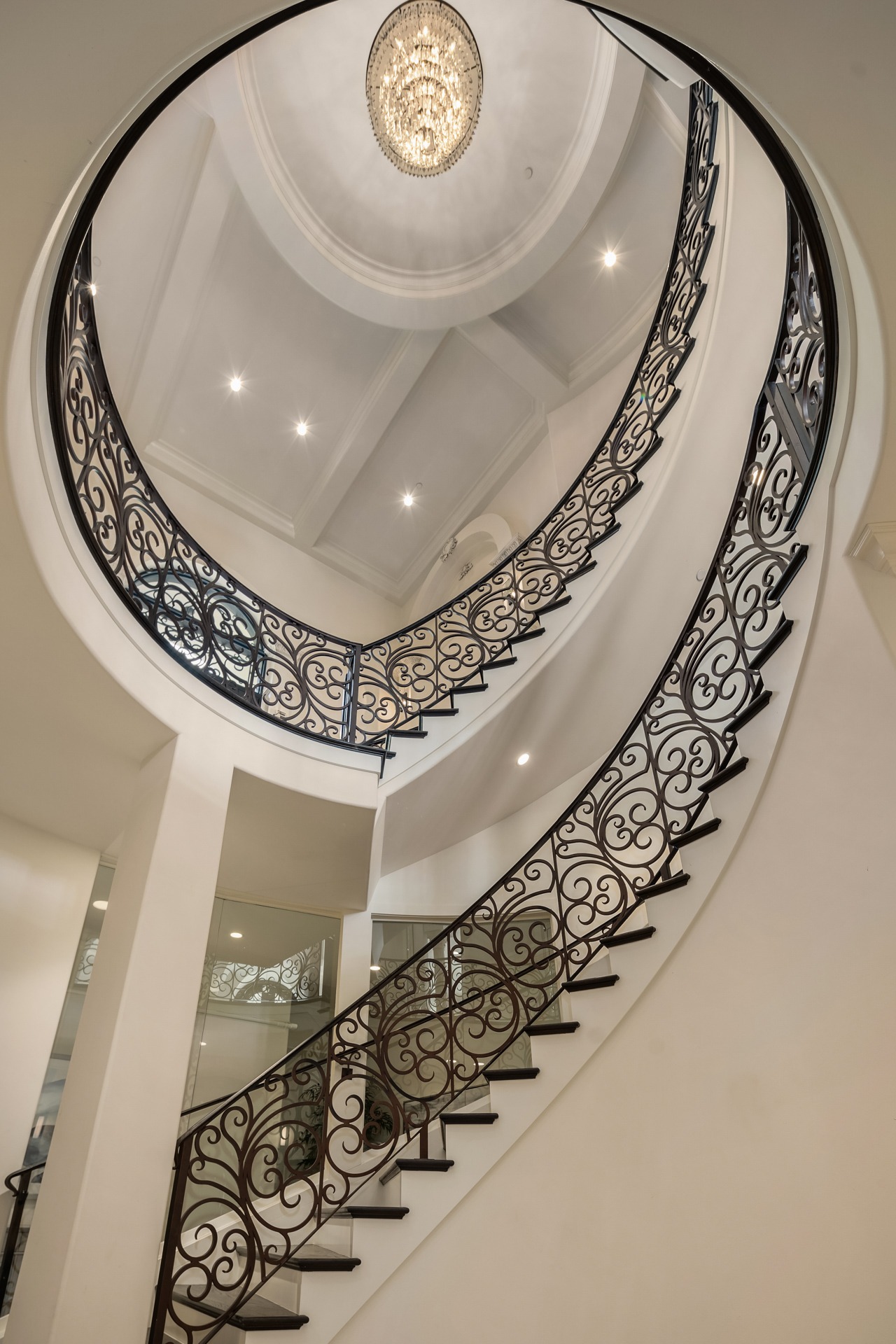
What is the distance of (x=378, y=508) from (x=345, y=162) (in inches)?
149

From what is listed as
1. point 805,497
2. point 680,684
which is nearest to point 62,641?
point 680,684

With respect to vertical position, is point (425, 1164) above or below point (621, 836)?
below

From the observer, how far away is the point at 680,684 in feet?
13.8

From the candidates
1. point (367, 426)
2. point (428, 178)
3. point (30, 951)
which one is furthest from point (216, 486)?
point (30, 951)

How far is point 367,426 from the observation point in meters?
8.92

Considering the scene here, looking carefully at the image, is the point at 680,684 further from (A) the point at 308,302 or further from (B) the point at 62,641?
(A) the point at 308,302

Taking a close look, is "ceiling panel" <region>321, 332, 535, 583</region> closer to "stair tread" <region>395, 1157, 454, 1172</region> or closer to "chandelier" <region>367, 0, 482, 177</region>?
"chandelier" <region>367, 0, 482, 177</region>

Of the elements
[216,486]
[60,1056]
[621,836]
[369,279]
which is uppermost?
[369,279]

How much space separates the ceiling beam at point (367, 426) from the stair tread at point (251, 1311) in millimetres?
7671

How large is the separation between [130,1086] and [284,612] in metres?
3.61

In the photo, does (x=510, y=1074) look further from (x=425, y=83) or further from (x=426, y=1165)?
(x=425, y=83)

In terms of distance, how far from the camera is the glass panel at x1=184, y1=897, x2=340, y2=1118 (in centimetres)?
612

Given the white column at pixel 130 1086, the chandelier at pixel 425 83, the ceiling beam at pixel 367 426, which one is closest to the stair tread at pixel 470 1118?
the white column at pixel 130 1086

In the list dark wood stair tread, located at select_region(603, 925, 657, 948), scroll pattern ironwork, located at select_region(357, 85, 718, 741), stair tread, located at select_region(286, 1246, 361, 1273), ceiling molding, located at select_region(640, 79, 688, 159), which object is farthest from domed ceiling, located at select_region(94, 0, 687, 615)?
stair tread, located at select_region(286, 1246, 361, 1273)
